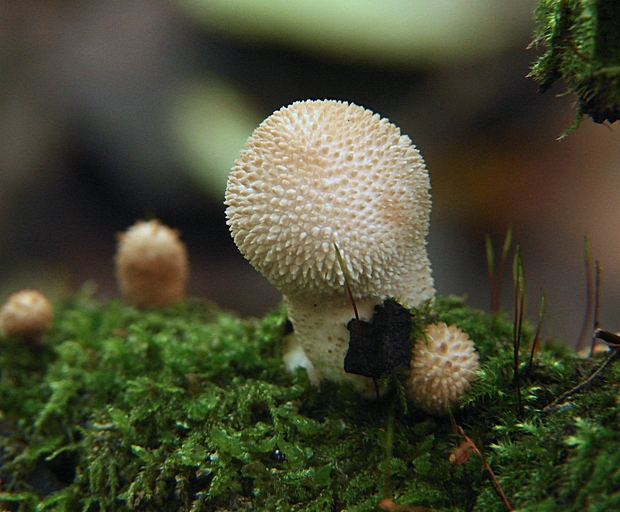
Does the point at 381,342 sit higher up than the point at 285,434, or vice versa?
the point at 381,342

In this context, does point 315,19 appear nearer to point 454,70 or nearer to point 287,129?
point 454,70

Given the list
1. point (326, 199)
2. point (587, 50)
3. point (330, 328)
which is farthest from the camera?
point (330, 328)

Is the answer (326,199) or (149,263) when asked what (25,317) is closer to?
(149,263)

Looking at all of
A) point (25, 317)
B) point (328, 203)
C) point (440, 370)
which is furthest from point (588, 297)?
point (25, 317)

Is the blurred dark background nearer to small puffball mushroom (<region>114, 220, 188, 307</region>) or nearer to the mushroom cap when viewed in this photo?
small puffball mushroom (<region>114, 220, 188, 307</region>)

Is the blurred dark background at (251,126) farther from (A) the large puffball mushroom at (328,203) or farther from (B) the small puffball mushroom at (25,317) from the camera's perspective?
(A) the large puffball mushroom at (328,203)

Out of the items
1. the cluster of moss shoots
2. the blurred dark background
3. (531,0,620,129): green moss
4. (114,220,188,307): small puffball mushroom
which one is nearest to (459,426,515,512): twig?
the cluster of moss shoots
